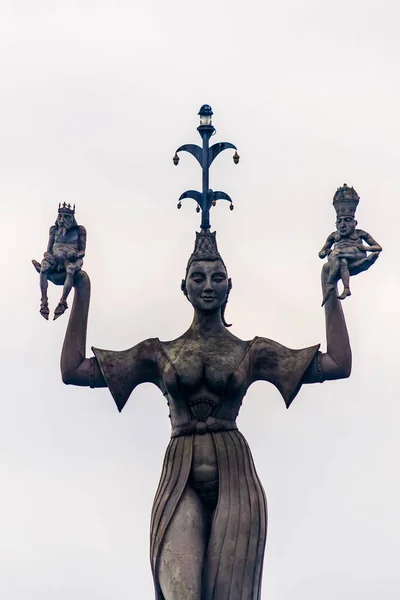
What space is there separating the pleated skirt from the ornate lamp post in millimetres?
3007

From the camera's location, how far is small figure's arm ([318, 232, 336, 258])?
113ft

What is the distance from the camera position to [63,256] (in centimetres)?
3434

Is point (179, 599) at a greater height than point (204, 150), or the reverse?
point (204, 150)

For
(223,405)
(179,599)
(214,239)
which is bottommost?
(179,599)

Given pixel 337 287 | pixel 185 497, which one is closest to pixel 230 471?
pixel 185 497

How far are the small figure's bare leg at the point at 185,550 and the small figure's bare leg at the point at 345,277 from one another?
312cm

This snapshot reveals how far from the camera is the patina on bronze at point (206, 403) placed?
1309 inches

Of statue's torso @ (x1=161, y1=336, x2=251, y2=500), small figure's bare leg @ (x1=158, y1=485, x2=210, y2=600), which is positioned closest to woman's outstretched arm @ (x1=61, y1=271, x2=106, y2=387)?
statue's torso @ (x1=161, y1=336, x2=251, y2=500)

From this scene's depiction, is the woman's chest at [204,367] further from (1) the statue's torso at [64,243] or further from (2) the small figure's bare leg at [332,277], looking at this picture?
(1) the statue's torso at [64,243]

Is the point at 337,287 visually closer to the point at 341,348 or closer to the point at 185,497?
the point at 341,348

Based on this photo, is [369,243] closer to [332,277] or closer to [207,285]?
[332,277]

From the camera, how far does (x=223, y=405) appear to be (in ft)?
112

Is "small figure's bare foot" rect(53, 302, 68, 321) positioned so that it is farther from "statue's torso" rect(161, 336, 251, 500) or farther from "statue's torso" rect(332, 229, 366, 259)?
"statue's torso" rect(332, 229, 366, 259)

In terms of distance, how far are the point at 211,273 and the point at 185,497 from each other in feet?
9.59
